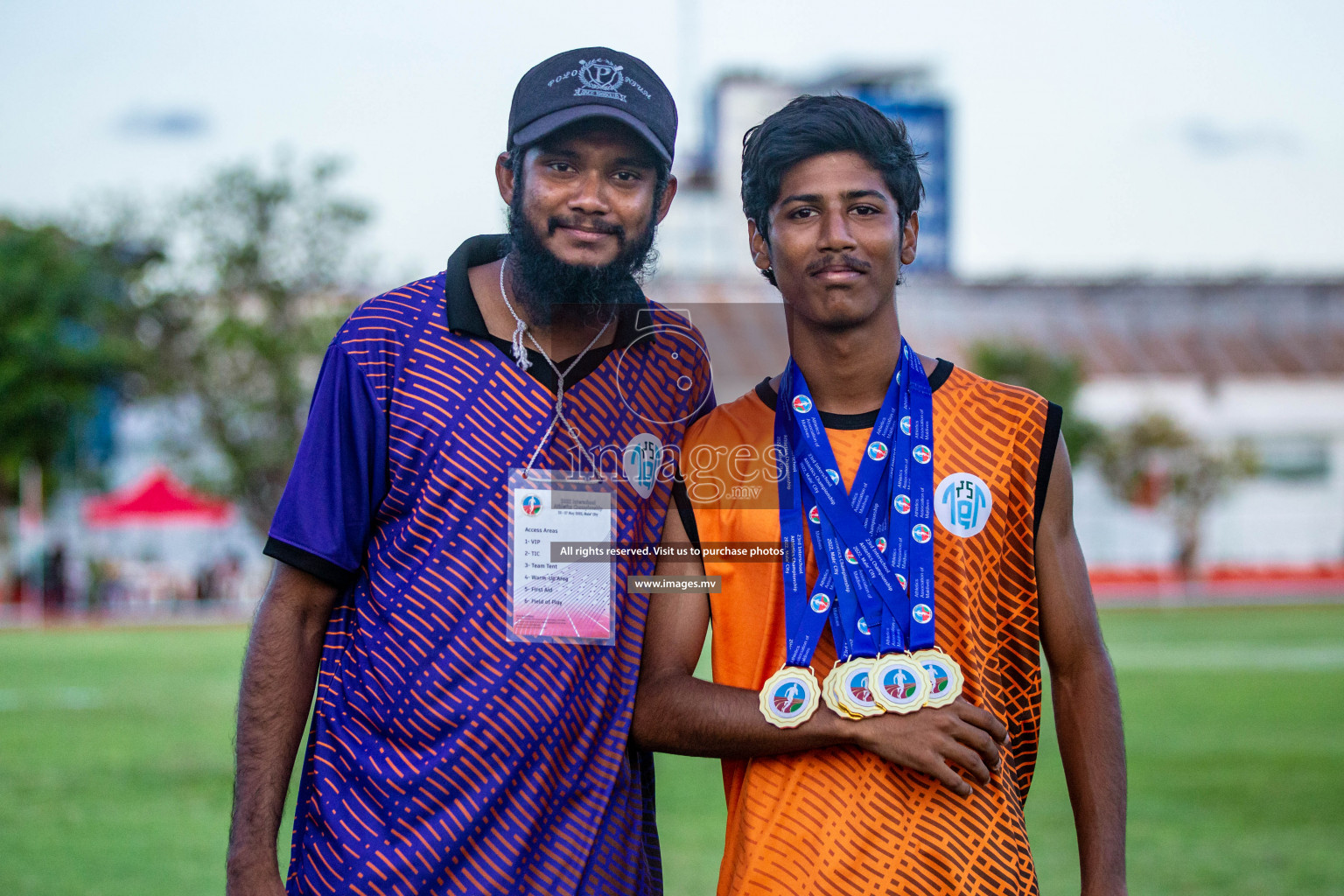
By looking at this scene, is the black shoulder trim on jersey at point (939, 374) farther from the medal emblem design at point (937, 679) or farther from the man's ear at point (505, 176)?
the man's ear at point (505, 176)

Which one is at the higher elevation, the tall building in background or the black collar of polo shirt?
the tall building in background

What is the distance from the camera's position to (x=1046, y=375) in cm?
3228

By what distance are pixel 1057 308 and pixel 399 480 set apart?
4031cm

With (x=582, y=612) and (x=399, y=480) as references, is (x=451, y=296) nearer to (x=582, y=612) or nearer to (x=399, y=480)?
(x=399, y=480)

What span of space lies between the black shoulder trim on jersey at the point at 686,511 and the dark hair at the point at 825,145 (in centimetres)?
41

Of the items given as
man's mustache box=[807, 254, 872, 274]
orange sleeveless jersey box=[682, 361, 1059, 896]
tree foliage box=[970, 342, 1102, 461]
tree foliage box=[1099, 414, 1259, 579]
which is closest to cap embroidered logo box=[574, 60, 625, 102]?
man's mustache box=[807, 254, 872, 274]

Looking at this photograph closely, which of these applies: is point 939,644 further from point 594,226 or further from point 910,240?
point 594,226

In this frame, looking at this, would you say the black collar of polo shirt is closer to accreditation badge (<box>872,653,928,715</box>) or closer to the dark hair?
the dark hair

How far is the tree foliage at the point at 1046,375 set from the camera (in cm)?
3212

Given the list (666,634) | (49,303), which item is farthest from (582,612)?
(49,303)

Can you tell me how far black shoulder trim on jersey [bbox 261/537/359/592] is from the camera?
227 cm

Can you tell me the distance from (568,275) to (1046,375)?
31.5 meters

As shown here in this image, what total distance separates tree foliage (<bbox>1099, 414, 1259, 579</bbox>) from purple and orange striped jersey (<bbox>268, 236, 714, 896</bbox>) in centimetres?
3274

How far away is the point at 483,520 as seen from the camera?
2.29m
